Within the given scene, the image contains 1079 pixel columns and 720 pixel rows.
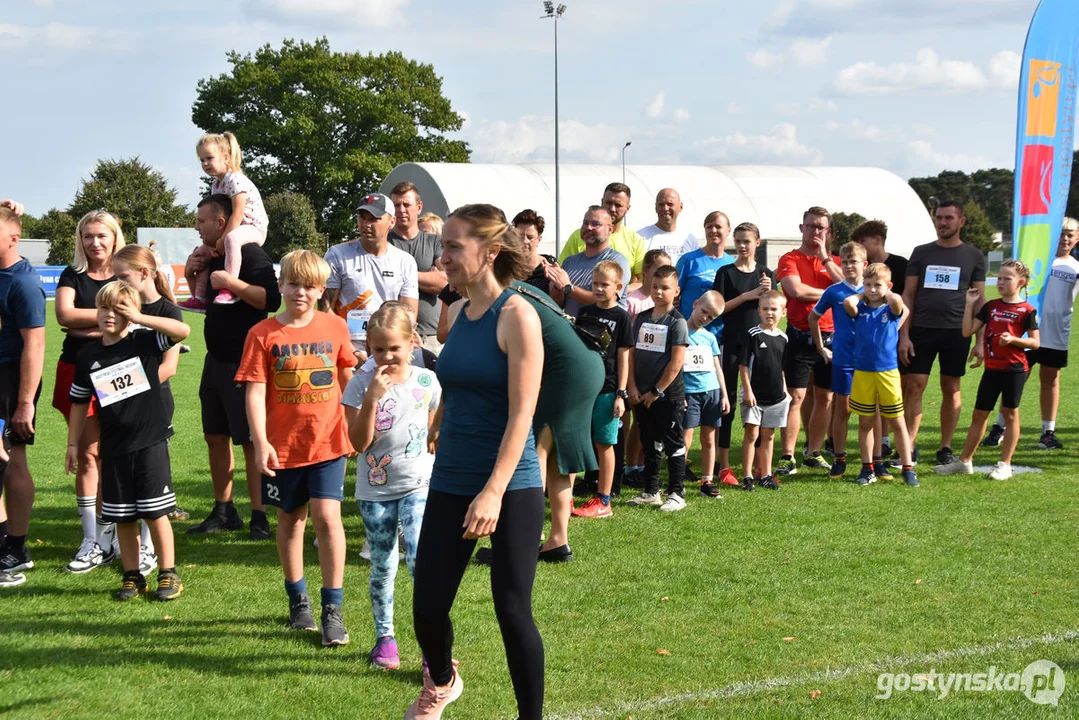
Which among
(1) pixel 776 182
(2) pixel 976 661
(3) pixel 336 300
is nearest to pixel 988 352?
(2) pixel 976 661

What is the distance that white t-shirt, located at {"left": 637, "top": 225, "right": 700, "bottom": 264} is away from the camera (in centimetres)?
862

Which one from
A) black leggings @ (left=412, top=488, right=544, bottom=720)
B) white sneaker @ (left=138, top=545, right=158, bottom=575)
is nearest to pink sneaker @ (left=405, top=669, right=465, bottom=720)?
black leggings @ (left=412, top=488, right=544, bottom=720)

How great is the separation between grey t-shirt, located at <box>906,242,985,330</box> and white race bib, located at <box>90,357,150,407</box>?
20.7ft

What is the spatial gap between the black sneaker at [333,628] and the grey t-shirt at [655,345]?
125 inches

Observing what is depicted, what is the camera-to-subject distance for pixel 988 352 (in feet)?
26.9

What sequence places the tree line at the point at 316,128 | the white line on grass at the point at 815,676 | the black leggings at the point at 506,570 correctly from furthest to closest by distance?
the tree line at the point at 316,128 → the white line on grass at the point at 815,676 → the black leggings at the point at 506,570

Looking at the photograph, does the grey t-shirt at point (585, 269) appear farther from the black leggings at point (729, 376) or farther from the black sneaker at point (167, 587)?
the black sneaker at point (167, 587)

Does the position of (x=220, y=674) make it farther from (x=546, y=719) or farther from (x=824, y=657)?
(x=824, y=657)

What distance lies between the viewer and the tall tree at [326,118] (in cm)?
5381

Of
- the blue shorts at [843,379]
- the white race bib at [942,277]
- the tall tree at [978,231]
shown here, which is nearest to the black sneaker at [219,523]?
the blue shorts at [843,379]

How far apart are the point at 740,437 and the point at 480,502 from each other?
7.74m

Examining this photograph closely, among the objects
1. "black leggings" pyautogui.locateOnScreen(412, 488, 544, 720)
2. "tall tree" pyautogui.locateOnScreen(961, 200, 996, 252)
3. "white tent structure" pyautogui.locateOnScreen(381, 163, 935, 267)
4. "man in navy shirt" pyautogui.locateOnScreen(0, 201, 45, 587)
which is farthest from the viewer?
"tall tree" pyautogui.locateOnScreen(961, 200, 996, 252)

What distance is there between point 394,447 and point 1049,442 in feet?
24.6

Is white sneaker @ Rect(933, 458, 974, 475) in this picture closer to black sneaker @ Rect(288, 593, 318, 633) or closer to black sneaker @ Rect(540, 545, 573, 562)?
black sneaker @ Rect(540, 545, 573, 562)
